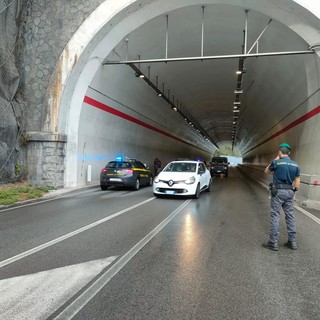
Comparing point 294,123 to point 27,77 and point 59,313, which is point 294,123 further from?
point 59,313

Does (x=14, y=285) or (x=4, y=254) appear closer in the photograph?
(x=14, y=285)

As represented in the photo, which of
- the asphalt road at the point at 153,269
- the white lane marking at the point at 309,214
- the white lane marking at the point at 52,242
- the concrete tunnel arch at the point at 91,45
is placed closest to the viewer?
the asphalt road at the point at 153,269

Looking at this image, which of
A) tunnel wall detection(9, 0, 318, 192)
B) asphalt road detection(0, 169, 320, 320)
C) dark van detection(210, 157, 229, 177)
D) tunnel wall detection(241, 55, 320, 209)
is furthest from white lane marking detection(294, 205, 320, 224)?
dark van detection(210, 157, 229, 177)

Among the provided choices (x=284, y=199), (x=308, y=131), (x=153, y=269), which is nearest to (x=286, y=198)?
(x=284, y=199)

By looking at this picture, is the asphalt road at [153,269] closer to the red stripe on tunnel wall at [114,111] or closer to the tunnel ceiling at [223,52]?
the red stripe on tunnel wall at [114,111]

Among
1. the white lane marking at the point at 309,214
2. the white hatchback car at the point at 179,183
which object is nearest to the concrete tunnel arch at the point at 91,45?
the white hatchback car at the point at 179,183

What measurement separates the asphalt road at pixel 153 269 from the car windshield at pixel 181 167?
525 cm

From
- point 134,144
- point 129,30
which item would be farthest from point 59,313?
point 134,144

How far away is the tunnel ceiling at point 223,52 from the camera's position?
14.7 m

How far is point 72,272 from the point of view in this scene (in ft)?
14.4

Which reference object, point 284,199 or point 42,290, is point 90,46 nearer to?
point 284,199

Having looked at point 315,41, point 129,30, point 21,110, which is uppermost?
point 129,30

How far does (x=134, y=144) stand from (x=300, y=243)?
734 inches

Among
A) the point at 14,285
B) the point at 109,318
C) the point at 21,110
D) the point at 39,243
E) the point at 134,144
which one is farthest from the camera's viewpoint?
the point at 134,144
